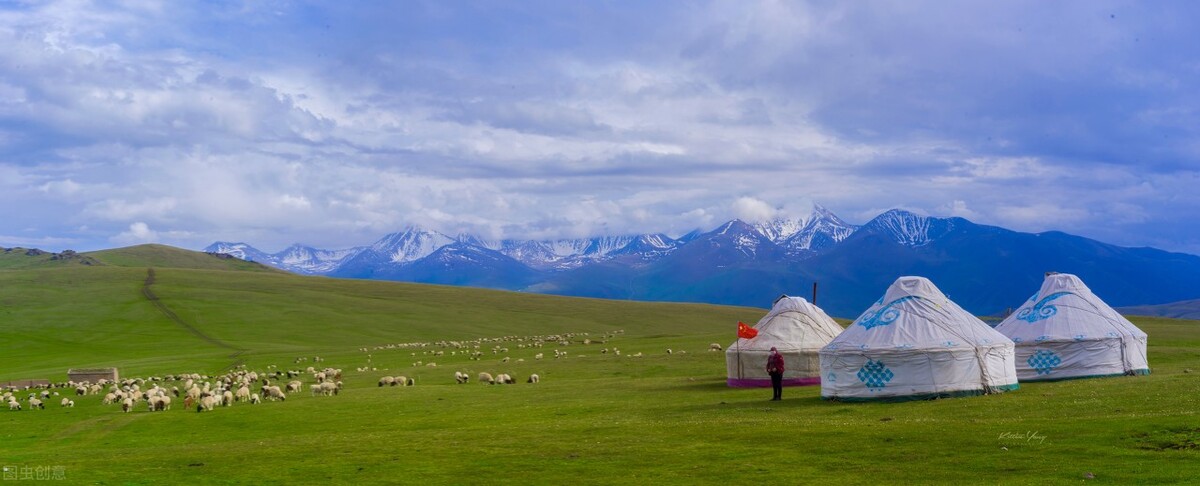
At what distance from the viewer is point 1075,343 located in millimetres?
33656

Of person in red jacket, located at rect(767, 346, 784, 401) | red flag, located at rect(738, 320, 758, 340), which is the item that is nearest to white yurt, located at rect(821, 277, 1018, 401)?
person in red jacket, located at rect(767, 346, 784, 401)

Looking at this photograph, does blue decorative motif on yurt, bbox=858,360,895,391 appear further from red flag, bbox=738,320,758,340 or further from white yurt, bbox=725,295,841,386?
white yurt, bbox=725,295,841,386

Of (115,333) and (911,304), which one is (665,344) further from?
(115,333)

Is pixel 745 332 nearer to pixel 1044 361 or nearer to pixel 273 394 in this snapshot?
pixel 1044 361

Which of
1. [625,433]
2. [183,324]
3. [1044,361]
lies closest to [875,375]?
[625,433]

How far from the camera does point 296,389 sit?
139ft

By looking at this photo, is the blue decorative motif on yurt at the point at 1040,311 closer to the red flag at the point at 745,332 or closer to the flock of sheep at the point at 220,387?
the red flag at the point at 745,332

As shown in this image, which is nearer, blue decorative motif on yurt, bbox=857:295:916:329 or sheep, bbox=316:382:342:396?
blue decorative motif on yurt, bbox=857:295:916:329

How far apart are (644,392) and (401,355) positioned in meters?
39.4

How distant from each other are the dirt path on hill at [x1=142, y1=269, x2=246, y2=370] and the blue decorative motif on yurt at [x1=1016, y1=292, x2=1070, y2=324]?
47.7 m

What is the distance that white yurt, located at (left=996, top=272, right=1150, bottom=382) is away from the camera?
3366 cm

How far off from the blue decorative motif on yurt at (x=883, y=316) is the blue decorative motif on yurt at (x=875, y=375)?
5.77ft

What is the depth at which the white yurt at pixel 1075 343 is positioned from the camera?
1325 inches

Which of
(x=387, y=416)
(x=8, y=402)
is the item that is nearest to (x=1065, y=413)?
(x=387, y=416)
